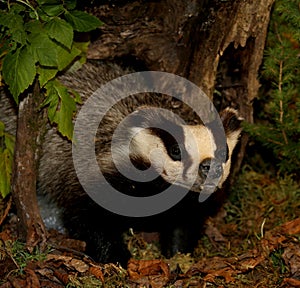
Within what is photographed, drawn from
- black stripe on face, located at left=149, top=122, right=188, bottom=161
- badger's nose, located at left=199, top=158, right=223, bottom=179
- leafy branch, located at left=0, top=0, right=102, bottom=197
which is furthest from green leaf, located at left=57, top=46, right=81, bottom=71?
badger's nose, located at left=199, top=158, right=223, bottom=179

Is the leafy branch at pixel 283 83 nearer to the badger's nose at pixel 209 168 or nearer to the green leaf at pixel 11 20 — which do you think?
the badger's nose at pixel 209 168

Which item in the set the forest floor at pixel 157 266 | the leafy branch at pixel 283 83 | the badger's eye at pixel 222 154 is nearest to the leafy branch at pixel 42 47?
the forest floor at pixel 157 266

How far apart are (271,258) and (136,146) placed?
106 cm

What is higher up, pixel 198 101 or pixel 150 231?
pixel 198 101

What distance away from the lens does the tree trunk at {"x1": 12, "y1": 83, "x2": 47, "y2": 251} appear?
3.80 metres

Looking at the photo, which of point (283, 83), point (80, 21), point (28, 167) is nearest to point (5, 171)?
point (28, 167)

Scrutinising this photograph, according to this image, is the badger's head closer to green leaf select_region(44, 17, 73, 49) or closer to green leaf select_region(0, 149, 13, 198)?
green leaf select_region(44, 17, 73, 49)

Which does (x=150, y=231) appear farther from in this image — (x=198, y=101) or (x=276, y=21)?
(x=276, y=21)

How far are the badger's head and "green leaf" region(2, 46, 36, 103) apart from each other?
708mm

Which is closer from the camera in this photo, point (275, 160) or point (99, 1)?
point (99, 1)

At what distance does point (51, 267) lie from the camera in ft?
12.0

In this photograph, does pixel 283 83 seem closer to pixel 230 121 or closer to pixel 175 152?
pixel 230 121

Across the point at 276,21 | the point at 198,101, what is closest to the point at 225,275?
the point at 198,101

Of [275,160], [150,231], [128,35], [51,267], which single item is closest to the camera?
[51,267]
